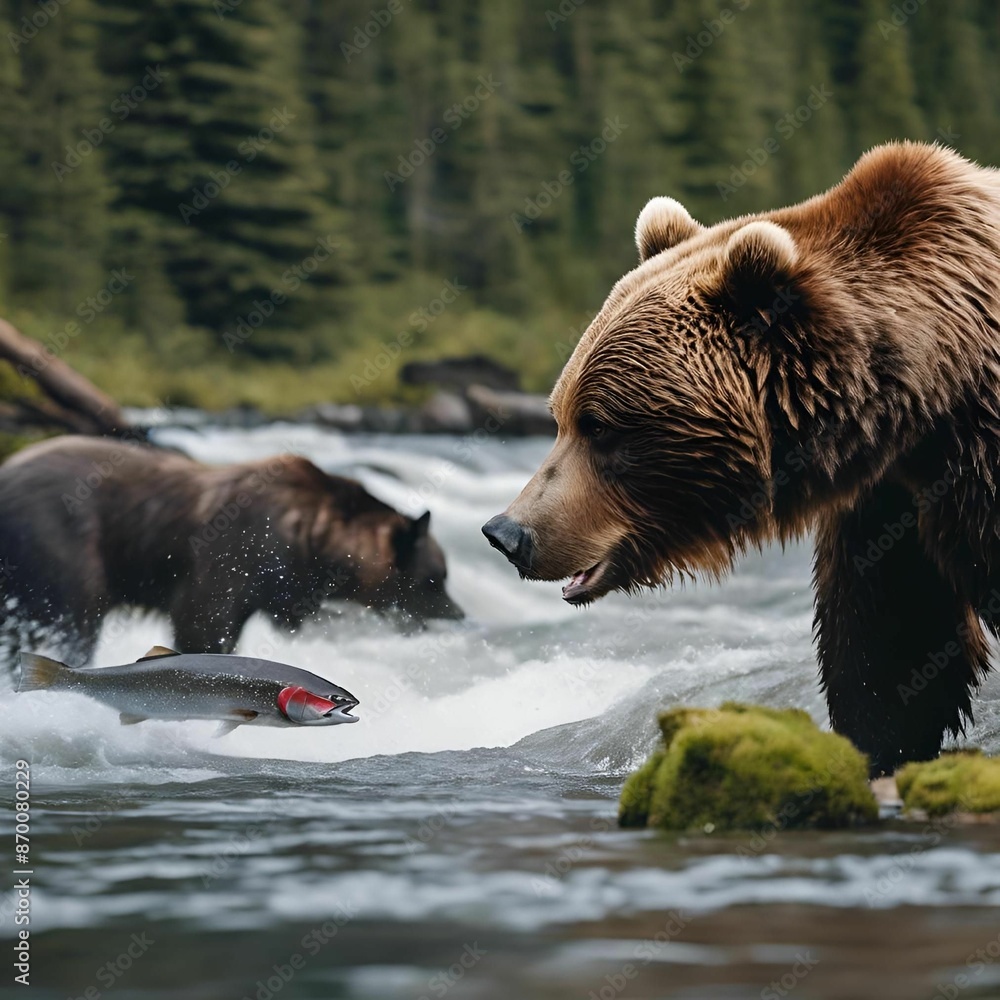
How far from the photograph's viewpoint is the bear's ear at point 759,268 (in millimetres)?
4316

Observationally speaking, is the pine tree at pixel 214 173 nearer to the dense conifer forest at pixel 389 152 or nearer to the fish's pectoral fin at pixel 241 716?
the dense conifer forest at pixel 389 152

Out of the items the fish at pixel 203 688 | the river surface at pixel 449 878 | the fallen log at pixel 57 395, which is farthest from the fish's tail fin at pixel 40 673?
the fallen log at pixel 57 395

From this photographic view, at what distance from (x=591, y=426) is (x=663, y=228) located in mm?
896

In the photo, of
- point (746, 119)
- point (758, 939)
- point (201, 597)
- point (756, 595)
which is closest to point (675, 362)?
point (758, 939)

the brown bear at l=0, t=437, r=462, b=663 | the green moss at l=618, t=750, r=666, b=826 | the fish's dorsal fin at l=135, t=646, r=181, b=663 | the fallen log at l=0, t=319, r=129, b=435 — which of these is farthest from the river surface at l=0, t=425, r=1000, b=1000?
the fallen log at l=0, t=319, r=129, b=435

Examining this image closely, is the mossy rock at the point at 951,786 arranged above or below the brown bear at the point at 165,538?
below

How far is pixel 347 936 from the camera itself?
Answer: 3107 mm

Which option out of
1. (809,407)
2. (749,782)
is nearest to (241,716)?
(749,782)

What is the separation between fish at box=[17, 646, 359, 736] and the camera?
19.3 ft

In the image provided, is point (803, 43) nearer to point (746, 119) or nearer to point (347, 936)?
point (746, 119)

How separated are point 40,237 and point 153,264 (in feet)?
6.44

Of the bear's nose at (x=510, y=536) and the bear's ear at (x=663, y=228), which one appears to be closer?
the bear's nose at (x=510, y=536)

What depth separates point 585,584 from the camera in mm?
4672

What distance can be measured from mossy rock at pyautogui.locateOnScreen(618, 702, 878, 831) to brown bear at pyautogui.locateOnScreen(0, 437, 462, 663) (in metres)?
5.14
